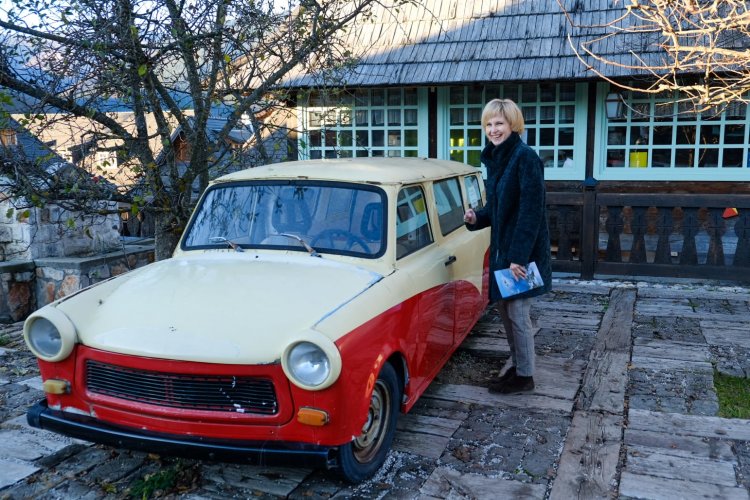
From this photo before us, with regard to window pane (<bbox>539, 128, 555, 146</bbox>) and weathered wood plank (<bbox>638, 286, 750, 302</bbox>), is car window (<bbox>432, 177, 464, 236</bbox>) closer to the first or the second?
weathered wood plank (<bbox>638, 286, 750, 302</bbox>)

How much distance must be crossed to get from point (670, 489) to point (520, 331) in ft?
4.40

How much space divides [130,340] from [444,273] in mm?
2071

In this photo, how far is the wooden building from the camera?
770 centimetres

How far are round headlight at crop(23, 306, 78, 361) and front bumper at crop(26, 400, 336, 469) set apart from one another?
0.40 metres

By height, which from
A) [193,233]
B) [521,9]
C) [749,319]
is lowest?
[749,319]

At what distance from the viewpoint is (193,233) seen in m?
4.28

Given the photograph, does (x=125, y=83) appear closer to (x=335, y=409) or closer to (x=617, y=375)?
(x=335, y=409)

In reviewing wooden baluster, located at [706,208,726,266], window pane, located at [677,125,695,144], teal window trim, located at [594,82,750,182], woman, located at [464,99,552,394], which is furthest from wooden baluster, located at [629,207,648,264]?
woman, located at [464,99,552,394]

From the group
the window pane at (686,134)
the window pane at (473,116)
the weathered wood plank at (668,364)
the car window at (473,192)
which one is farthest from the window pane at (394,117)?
the weathered wood plank at (668,364)

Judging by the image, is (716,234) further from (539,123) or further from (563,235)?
(539,123)

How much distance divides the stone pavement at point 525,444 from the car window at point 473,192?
1224 mm

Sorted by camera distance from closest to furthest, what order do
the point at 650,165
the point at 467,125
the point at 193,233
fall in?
the point at 193,233, the point at 650,165, the point at 467,125

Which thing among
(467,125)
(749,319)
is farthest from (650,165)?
(749,319)

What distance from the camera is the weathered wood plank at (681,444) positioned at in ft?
11.9
